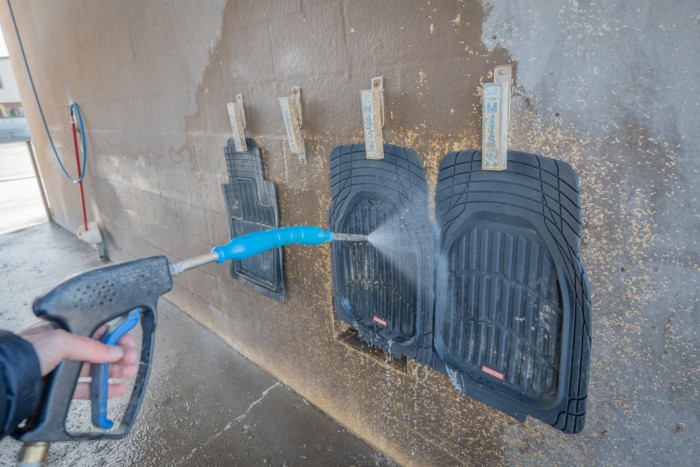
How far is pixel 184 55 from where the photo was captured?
218 centimetres

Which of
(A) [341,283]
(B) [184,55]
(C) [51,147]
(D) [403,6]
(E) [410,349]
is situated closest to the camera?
(D) [403,6]

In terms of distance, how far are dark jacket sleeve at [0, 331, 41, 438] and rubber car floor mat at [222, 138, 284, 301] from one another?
1.17 meters

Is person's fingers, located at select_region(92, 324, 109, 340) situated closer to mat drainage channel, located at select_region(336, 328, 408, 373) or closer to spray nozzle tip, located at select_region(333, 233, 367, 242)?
spray nozzle tip, located at select_region(333, 233, 367, 242)

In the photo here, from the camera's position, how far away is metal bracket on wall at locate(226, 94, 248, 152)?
190 cm

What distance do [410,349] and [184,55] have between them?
1.88 m

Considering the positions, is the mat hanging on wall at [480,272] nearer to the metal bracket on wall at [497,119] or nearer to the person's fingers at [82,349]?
the metal bracket on wall at [497,119]

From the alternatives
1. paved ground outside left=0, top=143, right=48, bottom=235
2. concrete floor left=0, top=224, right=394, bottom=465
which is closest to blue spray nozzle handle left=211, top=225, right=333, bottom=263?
concrete floor left=0, top=224, right=394, bottom=465

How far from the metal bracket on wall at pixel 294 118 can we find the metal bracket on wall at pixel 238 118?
1.08ft

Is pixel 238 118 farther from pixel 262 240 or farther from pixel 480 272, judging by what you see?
pixel 480 272

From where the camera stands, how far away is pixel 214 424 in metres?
2.10

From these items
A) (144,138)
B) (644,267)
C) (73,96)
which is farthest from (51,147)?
(644,267)

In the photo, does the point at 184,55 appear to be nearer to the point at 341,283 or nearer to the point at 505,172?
the point at 341,283

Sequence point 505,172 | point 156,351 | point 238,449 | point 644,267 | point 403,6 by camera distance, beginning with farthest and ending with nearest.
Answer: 1. point 156,351
2. point 238,449
3. point 403,6
4. point 505,172
5. point 644,267

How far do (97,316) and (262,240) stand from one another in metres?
0.42
